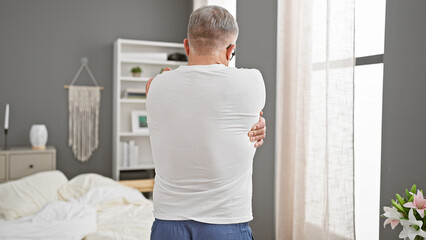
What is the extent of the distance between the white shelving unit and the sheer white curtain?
1.89 metres

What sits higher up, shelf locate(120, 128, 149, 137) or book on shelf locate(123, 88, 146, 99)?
book on shelf locate(123, 88, 146, 99)

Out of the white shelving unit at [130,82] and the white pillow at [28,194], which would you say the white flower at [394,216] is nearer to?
the white pillow at [28,194]

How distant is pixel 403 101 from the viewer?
1872 mm

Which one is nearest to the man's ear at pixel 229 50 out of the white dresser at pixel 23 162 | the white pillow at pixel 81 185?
the white pillow at pixel 81 185

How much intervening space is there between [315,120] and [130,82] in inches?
99.4

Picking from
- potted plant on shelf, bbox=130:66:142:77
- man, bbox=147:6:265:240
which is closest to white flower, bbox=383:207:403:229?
man, bbox=147:6:265:240

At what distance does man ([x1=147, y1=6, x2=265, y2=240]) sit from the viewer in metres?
0.98

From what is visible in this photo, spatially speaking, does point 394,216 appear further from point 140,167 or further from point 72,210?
point 140,167

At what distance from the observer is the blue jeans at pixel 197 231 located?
1006 millimetres

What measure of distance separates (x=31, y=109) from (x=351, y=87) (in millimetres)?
3207

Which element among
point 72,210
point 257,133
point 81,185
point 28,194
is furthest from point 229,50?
point 81,185

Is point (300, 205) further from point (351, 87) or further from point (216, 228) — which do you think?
point (216, 228)

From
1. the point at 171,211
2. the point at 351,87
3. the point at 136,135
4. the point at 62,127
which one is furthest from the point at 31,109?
the point at 171,211

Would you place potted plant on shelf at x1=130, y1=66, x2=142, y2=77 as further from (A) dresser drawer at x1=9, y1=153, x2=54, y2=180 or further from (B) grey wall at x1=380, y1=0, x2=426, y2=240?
(B) grey wall at x1=380, y1=0, x2=426, y2=240
